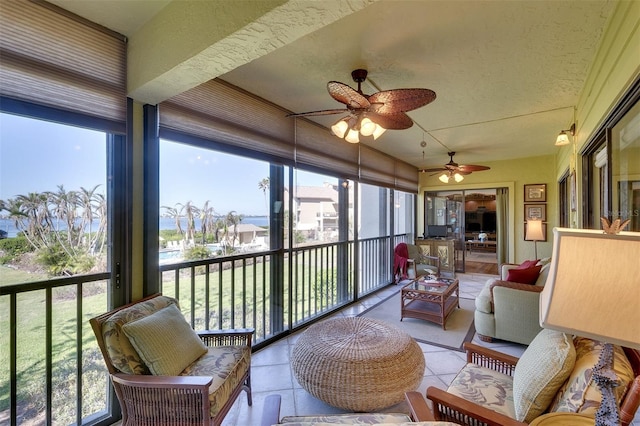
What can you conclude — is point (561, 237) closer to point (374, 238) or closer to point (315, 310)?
point (315, 310)

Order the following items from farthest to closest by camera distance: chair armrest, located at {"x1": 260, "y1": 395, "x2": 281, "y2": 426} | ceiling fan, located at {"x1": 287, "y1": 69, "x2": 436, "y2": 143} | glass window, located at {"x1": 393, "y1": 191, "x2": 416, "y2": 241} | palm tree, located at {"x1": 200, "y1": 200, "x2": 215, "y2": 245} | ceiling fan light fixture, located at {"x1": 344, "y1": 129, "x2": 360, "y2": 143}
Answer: glass window, located at {"x1": 393, "y1": 191, "x2": 416, "y2": 241}
palm tree, located at {"x1": 200, "y1": 200, "x2": 215, "y2": 245}
ceiling fan light fixture, located at {"x1": 344, "y1": 129, "x2": 360, "y2": 143}
ceiling fan, located at {"x1": 287, "y1": 69, "x2": 436, "y2": 143}
chair armrest, located at {"x1": 260, "y1": 395, "x2": 281, "y2": 426}

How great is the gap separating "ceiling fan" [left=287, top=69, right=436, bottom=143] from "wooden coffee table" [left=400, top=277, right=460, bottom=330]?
2126 mm

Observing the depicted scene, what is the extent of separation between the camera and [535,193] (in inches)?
219

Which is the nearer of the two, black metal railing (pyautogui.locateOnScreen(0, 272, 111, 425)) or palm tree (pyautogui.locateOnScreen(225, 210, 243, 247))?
black metal railing (pyautogui.locateOnScreen(0, 272, 111, 425))

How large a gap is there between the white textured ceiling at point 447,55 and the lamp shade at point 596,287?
1.19 meters

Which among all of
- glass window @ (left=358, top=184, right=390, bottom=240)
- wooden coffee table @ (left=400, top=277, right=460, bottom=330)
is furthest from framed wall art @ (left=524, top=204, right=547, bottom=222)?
wooden coffee table @ (left=400, top=277, right=460, bottom=330)

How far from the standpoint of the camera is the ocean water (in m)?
1.50

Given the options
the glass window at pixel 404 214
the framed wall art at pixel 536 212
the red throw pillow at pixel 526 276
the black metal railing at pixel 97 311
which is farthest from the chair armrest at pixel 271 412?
the framed wall art at pixel 536 212

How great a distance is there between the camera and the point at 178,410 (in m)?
1.46

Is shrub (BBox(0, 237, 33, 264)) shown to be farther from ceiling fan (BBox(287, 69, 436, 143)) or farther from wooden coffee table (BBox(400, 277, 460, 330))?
wooden coffee table (BBox(400, 277, 460, 330))

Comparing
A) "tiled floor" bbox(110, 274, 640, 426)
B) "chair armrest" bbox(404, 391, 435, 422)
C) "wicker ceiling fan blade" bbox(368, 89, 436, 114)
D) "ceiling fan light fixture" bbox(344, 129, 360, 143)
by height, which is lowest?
"tiled floor" bbox(110, 274, 640, 426)

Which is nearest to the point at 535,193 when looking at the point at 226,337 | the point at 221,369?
the point at 226,337

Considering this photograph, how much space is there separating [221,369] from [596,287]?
185 centimetres

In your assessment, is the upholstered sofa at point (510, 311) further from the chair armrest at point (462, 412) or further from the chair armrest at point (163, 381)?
the chair armrest at point (163, 381)
